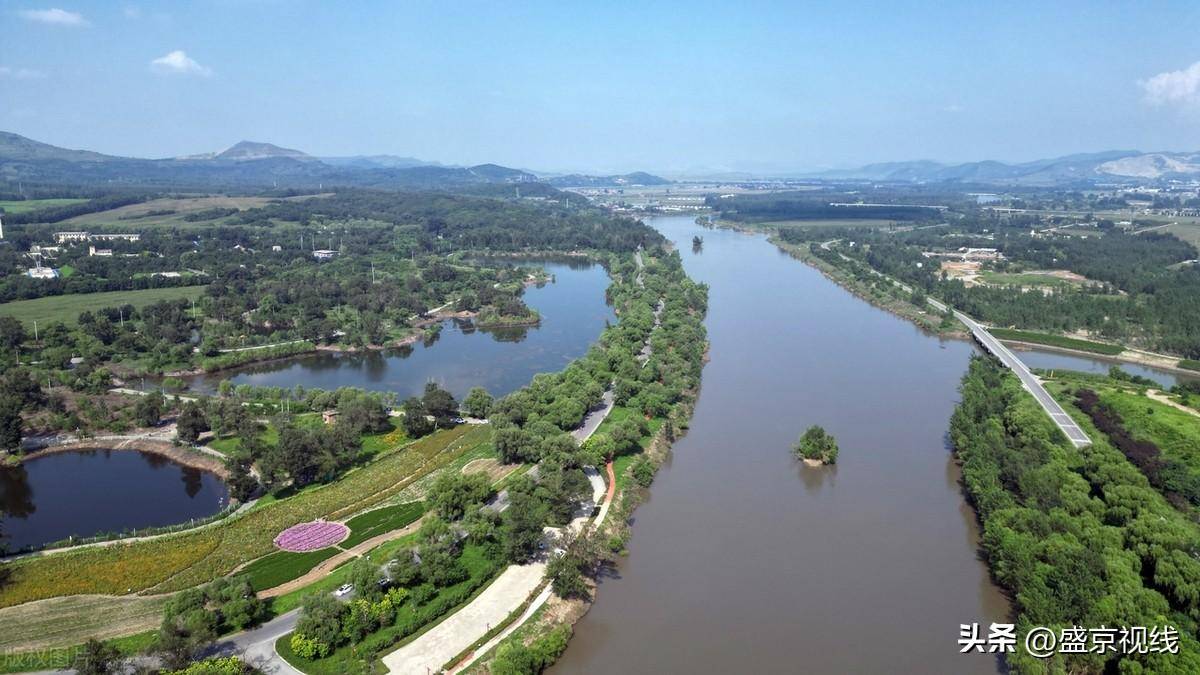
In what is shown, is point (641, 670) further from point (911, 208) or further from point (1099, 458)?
point (911, 208)

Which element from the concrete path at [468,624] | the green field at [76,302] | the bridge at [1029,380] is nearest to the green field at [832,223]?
the bridge at [1029,380]

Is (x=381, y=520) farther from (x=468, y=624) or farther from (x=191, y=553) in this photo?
(x=468, y=624)

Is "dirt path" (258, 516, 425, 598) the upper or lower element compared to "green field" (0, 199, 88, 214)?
lower

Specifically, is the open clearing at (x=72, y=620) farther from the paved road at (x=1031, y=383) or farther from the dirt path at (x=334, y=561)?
the paved road at (x=1031, y=383)

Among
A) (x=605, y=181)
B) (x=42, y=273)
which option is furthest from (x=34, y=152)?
(x=42, y=273)

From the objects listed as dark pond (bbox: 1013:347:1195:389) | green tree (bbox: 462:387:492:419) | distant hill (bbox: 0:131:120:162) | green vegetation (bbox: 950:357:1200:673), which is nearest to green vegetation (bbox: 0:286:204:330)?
green tree (bbox: 462:387:492:419)

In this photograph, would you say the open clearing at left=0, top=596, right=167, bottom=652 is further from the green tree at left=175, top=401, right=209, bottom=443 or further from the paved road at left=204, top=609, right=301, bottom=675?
the green tree at left=175, top=401, right=209, bottom=443

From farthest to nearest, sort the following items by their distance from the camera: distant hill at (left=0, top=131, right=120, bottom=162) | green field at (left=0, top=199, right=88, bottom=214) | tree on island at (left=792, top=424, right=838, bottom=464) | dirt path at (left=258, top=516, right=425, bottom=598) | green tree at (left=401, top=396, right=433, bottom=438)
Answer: distant hill at (left=0, top=131, right=120, bottom=162) < green field at (left=0, top=199, right=88, bottom=214) < green tree at (left=401, top=396, right=433, bottom=438) < tree on island at (left=792, top=424, right=838, bottom=464) < dirt path at (left=258, top=516, right=425, bottom=598)
